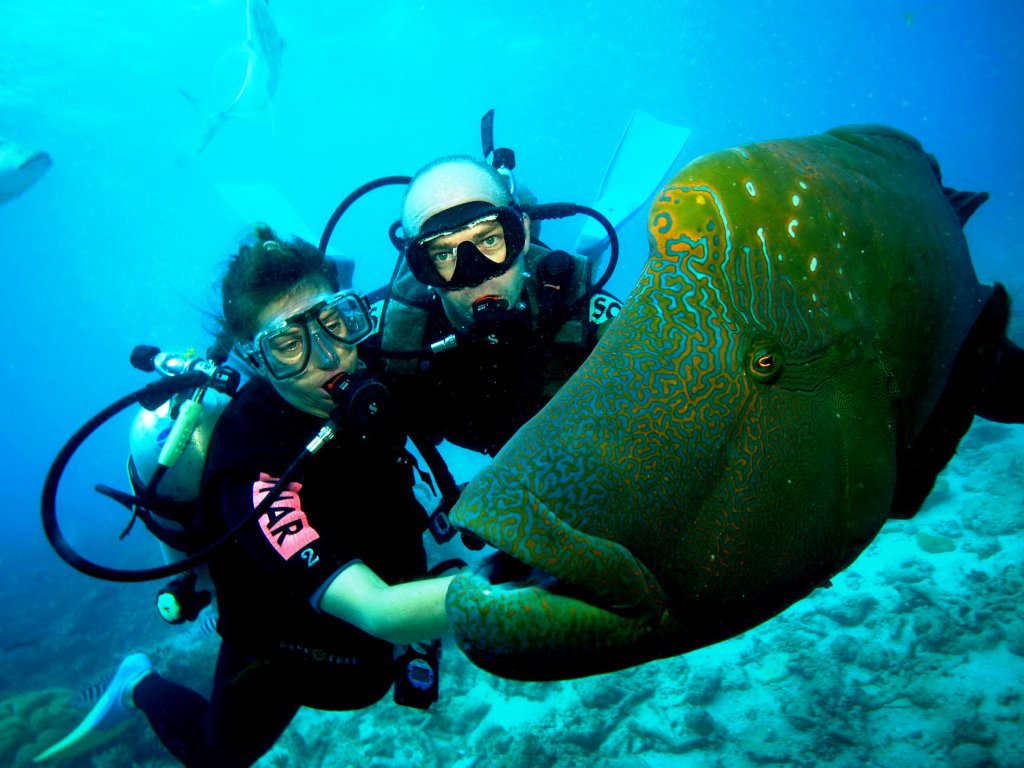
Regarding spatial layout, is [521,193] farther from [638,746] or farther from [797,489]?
[638,746]

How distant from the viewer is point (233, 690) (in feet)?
13.4

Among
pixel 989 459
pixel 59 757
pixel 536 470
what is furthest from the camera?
pixel 989 459

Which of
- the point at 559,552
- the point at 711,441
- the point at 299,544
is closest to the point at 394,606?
the point at 299,544

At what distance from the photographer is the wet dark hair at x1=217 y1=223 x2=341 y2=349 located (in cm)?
308

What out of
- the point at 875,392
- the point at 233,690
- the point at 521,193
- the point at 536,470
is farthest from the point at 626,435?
the point at 233,690

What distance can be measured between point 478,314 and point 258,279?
4.26ft

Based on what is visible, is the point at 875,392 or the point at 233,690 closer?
the point at 875,392

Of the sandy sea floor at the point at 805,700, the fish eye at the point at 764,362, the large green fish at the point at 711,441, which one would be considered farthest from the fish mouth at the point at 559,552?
the sandy sea floor at the point at 805,700

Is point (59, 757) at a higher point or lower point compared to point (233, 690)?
lower

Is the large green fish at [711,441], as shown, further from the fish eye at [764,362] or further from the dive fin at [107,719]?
the dive fin at [107,719]

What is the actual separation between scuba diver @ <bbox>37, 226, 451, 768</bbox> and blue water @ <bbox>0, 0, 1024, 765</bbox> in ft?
2.29

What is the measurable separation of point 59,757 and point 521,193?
10.8 metres

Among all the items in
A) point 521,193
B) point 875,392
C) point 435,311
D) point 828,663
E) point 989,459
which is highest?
point 521,193

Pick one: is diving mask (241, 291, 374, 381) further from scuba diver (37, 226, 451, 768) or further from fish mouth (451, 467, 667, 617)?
fish mouth (451, 467, 667, 617)
